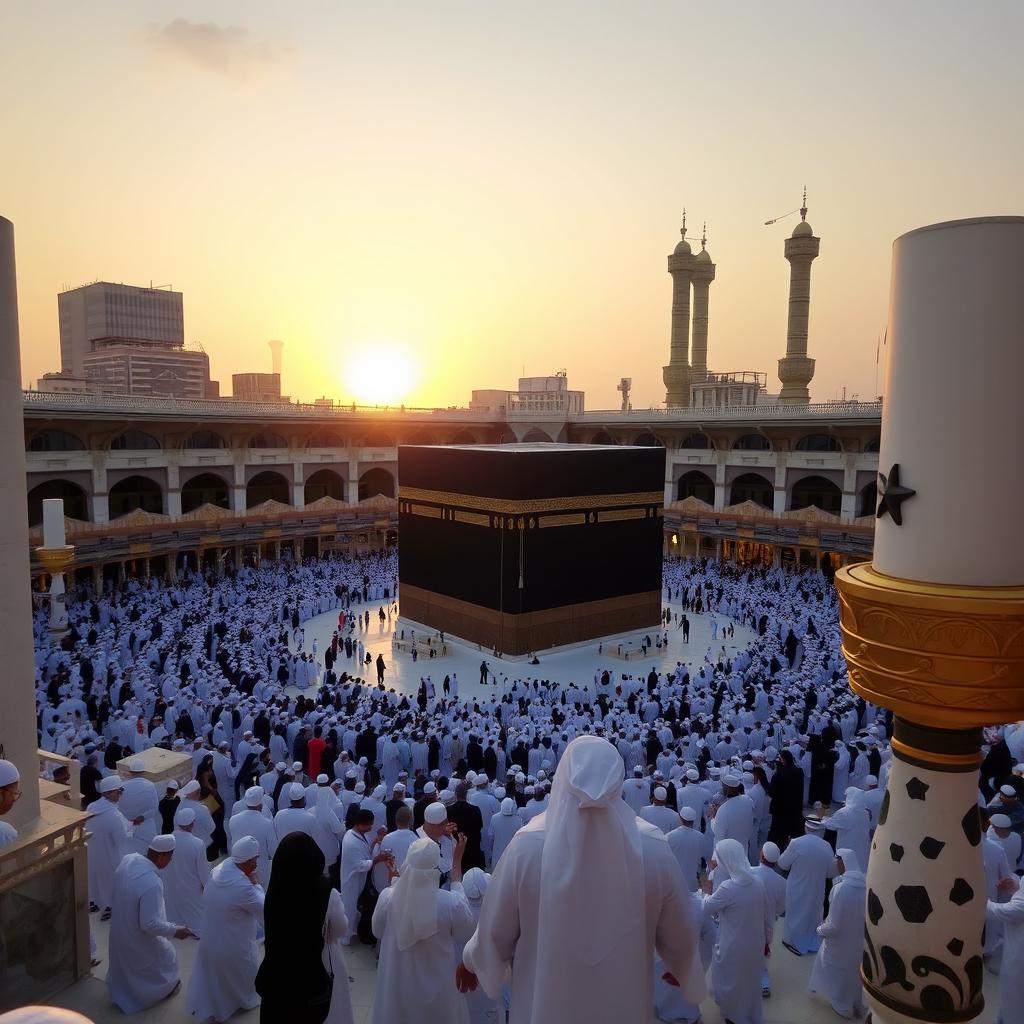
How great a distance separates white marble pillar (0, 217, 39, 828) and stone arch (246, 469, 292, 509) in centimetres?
2658

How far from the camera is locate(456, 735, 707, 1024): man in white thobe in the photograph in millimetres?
2207

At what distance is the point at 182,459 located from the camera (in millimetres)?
26562

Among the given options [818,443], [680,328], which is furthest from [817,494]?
[680,328]

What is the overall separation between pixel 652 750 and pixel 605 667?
7087 mm

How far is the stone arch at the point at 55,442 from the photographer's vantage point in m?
23.2

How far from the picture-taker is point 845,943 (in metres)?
4.55

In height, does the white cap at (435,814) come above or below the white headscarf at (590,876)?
below

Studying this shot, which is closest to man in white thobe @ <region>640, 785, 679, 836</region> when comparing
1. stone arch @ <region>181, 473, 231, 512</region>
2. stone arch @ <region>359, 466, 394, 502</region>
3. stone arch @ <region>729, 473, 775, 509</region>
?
stone arch @ <region>181, 473, 231, 512</region>

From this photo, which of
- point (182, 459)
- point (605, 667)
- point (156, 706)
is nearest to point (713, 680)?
point (605, 667)

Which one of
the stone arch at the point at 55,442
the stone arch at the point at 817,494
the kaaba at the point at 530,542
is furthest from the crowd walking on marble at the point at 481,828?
the stone arch at the point at 817,494

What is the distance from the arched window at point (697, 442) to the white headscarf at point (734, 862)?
27.8m

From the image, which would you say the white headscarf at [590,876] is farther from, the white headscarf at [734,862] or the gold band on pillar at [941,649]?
the white headscarf at [734,862]

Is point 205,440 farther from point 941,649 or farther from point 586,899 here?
point 941,649

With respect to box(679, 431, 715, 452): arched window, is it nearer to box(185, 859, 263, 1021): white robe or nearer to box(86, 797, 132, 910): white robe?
box(86, 797, 132, 910): white robe
